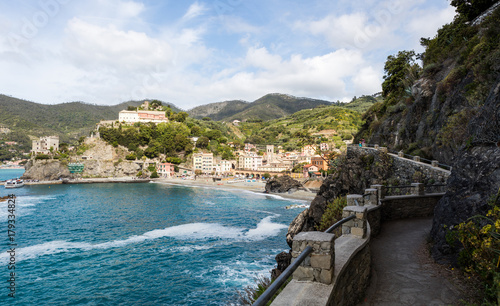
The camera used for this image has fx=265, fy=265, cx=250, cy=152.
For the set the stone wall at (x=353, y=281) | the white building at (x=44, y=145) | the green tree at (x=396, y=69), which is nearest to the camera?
the stone wall at (x=353, y=281)

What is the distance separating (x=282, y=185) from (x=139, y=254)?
163ft

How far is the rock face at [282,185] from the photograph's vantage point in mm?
68500

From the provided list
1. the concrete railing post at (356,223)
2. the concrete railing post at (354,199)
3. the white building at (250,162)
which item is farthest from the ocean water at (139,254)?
the white building at (250,162)

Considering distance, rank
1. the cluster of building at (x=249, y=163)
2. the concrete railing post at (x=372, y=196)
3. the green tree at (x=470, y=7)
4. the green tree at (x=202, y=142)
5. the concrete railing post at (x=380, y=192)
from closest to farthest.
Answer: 1. the concrete railing post at (x=372, y=196)
2. the concrete railing post at (x=380, y=192)
3. the green tree at (x=470, y=7)
4. the cluster of building at (x=249, y=163)
5. the green tree at (x=202, y=142)

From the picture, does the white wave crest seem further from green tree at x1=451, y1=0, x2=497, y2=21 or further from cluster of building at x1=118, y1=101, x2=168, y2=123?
cluster of building at x1=118, y1=101, x2=168, y2=123

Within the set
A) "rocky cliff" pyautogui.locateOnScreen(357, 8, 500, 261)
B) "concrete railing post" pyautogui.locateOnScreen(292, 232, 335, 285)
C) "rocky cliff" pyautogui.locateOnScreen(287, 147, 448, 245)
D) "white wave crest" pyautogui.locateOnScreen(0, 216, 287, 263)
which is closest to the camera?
"concrete railing post" pyautogui.locateOnScreen(292, 232, 335, 285)

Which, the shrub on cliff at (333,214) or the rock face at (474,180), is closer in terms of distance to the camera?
the rock face at (474,180)

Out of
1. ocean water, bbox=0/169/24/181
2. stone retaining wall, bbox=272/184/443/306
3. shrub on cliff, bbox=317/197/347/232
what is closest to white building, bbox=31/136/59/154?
ocean water, bbox=0/169/24/181

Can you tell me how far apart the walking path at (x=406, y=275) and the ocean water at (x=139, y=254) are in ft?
32.2

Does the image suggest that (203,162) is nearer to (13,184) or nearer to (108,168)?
(108,168)

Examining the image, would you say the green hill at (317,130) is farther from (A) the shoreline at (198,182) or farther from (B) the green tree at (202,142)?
(B) the green tree at (202,142)

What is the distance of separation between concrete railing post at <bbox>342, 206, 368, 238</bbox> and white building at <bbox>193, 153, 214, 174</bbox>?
100835mm

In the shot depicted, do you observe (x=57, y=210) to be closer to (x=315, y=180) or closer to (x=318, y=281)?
(x=318, y=281)

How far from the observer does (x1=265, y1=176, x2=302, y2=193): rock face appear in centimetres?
6850
